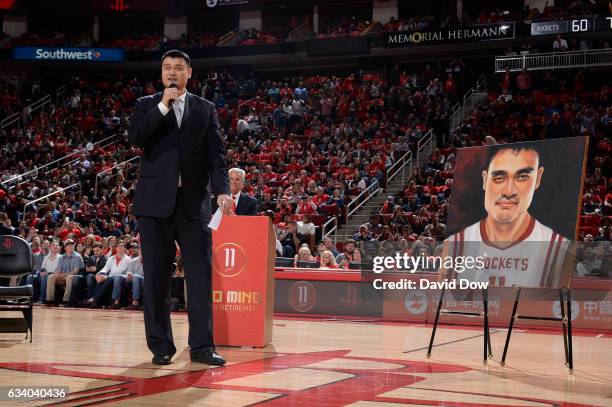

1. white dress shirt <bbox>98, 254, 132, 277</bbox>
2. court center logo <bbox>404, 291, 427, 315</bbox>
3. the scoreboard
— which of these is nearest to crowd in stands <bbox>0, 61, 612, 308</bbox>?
white dress shirt <bbox>98, 254, 132, 277</bbox>

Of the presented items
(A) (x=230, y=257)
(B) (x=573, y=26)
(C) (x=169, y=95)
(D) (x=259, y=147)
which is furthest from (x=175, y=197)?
(B) (x=573, y=26)

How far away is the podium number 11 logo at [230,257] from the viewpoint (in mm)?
7031

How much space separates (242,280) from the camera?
7004 millimetres

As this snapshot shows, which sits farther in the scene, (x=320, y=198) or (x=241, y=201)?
(x=320, y=198)

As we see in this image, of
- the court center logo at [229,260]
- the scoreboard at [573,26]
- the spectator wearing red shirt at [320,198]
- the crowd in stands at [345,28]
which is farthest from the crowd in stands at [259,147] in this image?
the court center logo at [229,260]

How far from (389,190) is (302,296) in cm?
748

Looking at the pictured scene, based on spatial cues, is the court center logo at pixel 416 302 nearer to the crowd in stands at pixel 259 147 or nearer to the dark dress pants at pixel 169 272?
the crowd in stands at pixel 259 147

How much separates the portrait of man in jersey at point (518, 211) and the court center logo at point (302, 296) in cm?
548

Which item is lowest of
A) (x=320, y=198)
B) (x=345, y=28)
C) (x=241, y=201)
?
(x=241, y=201)

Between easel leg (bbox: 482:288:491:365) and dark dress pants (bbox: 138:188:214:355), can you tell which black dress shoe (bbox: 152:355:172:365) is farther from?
easel leg (bbox: 482:288:491:365)

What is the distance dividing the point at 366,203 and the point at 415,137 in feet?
10.9

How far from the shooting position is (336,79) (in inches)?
1045

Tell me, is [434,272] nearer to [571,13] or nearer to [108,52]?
[571,13]

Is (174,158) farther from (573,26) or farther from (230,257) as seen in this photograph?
(573,26)
